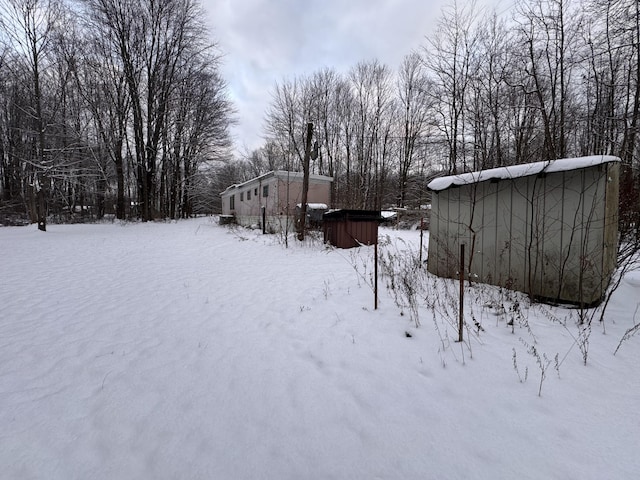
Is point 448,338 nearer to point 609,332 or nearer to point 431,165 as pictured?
point 609,332

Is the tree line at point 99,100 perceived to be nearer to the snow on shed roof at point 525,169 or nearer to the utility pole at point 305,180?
the utility pole at point 305,180

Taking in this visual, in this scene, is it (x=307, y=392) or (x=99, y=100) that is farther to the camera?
(x=99, y=100)

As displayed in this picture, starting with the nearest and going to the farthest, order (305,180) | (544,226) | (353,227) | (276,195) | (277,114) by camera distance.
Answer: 1. (544,226)
2. (353,227)
3. (305,180)
4. (276,195)
5. (277,114)

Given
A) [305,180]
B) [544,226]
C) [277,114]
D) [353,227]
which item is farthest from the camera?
[277,114]

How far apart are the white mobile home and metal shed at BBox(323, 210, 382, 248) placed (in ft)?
12.2

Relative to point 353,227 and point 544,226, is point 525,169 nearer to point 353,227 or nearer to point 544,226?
point 544,226

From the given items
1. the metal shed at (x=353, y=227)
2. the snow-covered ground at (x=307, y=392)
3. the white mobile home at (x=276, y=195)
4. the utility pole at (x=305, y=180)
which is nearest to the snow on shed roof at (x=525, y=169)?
the snow-covered ground at (x=307, y=392)

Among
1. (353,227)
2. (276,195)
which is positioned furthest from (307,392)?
(276,195)

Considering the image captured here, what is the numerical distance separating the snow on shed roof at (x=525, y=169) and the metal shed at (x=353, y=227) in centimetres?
363

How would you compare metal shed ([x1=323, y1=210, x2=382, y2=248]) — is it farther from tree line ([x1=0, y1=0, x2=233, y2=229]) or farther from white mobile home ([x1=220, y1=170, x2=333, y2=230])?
tree line ([x1=0, y1=0, x2=233, y2=229])

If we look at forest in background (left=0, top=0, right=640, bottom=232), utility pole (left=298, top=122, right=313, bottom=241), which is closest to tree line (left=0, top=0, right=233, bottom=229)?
forest in background (left=0, top=0, right=640, bottom=232)

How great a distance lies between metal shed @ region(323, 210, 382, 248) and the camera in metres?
8.25

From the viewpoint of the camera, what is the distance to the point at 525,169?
3.63 metres

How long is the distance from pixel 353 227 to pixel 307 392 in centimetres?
669
